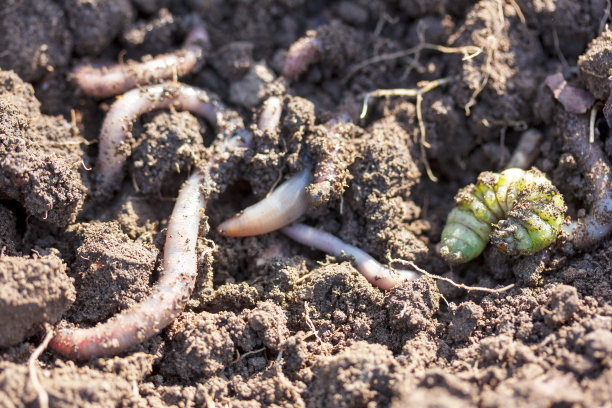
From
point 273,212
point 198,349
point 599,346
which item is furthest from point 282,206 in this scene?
point 599,346

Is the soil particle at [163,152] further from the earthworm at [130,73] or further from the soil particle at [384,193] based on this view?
the soil particle at [384,193]

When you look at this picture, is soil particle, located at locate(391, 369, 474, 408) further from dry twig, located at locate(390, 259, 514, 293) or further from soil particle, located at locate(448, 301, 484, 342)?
dry twig, located at locate(390, 259, 514, 293)

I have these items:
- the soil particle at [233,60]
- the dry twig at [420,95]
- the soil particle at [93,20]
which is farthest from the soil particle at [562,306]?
the soil particle at [93,20]

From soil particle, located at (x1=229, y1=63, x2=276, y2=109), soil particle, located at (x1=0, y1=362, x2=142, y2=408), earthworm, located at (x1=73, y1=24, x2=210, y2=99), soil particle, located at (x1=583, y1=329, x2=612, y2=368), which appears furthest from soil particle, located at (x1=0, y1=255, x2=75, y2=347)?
soil particle, located at (x1=583, y1=329, x2=612, y2=368)

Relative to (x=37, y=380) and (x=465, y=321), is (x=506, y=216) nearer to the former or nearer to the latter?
(x=465, y=321)

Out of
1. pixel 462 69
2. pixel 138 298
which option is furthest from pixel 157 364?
pixel 462 69

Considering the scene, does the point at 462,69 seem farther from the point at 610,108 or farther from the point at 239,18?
the point at 239,18
